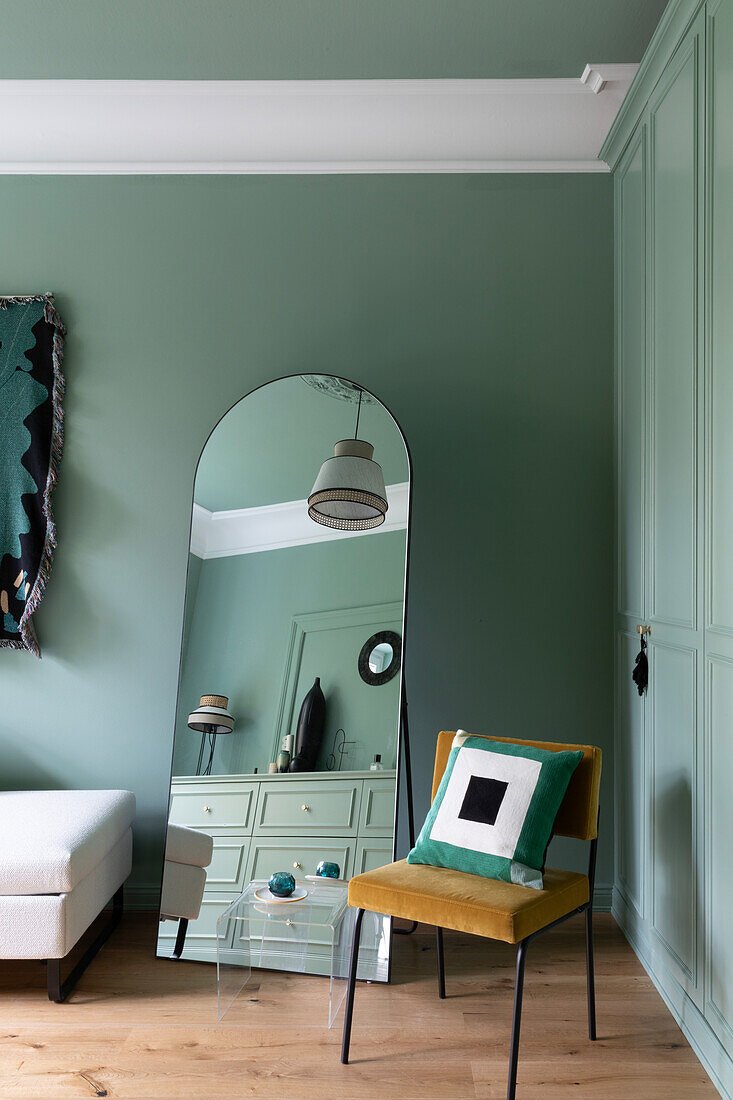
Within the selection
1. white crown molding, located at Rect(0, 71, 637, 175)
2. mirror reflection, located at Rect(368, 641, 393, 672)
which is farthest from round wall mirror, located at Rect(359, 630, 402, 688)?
white crown molding, located at Rect(0, 71, 637, 175)

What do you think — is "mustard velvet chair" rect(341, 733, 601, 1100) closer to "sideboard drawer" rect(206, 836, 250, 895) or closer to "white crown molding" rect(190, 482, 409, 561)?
"sideboard drawer" rect(206, 836, 250, 895)

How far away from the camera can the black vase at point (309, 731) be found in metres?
2.49

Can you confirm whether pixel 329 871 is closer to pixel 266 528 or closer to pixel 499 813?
pixel 499 813

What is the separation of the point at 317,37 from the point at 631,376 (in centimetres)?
148

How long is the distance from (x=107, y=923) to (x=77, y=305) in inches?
85.7

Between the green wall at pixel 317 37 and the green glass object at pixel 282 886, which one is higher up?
the green wall at pixel 317 37

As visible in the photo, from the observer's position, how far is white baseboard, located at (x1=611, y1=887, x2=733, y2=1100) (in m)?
1.86

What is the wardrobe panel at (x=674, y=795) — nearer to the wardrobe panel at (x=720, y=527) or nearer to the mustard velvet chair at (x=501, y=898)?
the wardrobe panel at (x=720, y=527)

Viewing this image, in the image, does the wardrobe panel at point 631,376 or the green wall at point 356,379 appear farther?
the green wall at point 356,379

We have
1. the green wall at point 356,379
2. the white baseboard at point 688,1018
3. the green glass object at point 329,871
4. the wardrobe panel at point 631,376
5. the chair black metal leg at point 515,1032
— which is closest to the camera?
the chair black metal leg at point 515,1032

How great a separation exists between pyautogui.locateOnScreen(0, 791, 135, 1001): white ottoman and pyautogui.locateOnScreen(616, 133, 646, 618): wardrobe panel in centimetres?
182

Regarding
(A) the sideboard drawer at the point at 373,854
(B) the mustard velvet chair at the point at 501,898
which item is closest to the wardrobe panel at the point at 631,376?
(B) the mustard velvet chair at the point at 501,898

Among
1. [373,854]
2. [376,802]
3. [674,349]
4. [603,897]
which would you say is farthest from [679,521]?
[603,897]

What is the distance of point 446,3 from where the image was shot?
242cm
